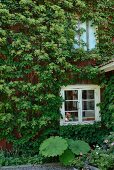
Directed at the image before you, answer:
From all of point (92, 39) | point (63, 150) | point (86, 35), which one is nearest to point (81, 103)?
point (92, 39)

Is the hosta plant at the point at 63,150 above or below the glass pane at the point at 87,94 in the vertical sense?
below

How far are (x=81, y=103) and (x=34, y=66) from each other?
84.0 inches

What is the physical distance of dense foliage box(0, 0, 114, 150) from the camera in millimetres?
10156

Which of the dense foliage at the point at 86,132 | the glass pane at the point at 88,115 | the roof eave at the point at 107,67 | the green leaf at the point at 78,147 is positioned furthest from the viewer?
the glass pane at the point at 88,115

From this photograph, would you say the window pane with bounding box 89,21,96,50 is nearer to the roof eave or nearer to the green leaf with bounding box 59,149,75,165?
the roof eave

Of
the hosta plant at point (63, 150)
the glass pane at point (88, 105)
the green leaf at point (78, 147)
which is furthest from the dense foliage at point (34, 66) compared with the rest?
the green leaf at point (78, 147)

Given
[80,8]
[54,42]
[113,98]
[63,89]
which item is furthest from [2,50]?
[113,98]

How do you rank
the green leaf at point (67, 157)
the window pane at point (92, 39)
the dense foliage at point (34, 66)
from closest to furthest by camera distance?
the green leaf at point (67, 157) < the dense foliage at point (34, 66) < the window pane at point (92, 39)

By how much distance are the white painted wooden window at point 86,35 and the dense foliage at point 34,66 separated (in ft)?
1.13

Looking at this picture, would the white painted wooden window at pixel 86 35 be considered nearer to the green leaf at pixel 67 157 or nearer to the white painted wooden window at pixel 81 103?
the white painted wooden window at pixel 81 103

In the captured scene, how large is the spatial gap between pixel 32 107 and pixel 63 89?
1.32 meters

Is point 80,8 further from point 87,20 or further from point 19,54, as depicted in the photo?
point 19,54

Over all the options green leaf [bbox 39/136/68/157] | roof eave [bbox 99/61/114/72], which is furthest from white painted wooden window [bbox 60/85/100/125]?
green leaf [bbox 39/136/68/157]

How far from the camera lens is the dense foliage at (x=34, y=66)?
1016 centimetres
